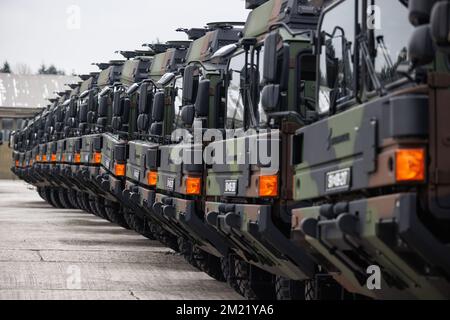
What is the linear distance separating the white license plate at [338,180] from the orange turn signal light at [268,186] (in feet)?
6.60

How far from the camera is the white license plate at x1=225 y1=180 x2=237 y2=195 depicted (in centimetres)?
1148

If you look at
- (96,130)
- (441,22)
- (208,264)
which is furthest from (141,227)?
(441,22)

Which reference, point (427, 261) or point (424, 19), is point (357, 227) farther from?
point (424, 19)

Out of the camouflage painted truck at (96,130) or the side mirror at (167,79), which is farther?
the camouflage painted truck at (96,130)

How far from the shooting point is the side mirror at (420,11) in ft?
21.5

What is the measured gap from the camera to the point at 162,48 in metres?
21.9

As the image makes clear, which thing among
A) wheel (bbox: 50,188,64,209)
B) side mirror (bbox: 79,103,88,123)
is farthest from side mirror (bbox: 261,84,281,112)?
wheel (bbox: 50,188,64,209)

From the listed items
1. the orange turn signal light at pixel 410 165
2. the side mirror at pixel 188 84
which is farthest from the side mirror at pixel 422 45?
the side mirror at pixel 188 84

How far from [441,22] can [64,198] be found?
28655mm

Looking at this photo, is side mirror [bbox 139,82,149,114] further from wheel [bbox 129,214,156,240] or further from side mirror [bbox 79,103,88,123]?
side mirror [bbox 79,103,88,123]

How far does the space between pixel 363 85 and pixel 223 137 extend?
179 inches

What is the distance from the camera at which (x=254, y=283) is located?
40.7 ft

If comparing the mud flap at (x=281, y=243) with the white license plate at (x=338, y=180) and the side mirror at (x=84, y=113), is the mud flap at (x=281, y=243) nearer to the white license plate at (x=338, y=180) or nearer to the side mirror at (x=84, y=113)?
the white license plate at (x=338, y=180)
